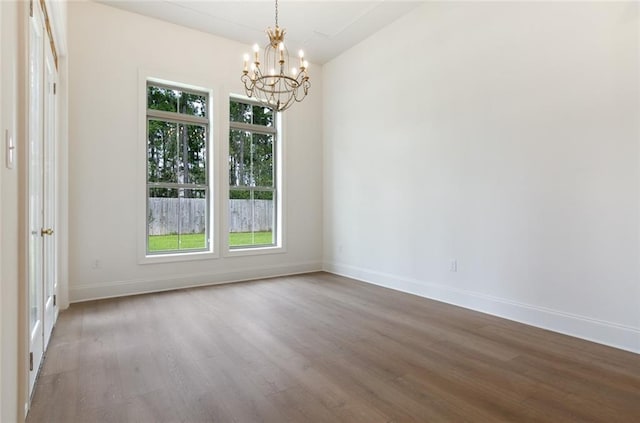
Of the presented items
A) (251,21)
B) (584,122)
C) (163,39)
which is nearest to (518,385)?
(584,122)

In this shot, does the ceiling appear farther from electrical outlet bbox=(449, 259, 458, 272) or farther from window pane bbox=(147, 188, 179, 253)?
electrical outlet bbox=(449, 259, 458, 272)

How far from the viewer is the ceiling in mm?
4332

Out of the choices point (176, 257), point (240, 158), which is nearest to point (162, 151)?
point (240, 158)

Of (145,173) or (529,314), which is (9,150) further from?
(529,314)

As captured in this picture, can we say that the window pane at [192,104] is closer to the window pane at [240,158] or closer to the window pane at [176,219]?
the window pane at [240,158]

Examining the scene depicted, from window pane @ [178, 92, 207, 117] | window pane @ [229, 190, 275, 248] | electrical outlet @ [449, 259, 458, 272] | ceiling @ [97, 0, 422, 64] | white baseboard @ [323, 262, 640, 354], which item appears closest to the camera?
white baseboard @ [323, 262, 640, 354]

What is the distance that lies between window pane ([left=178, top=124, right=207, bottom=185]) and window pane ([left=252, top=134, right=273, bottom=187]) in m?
0.80

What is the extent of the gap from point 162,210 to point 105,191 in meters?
0.75

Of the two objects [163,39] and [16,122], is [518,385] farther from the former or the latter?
[163,39]

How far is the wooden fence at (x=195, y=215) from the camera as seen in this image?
15.9 ft

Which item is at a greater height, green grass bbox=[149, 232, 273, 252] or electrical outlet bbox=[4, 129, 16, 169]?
electrical outlet bbox=[4, 129, 16, 169]

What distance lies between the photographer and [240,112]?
5484 mm

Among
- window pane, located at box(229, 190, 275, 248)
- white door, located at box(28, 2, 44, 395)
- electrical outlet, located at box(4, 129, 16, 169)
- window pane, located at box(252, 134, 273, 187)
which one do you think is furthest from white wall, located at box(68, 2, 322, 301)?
electrical outlet, located at box(4, 129, 16, 169)

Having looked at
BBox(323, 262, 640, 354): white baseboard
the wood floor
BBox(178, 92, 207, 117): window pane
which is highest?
BBox(178, 92, 207, 117): window pane
